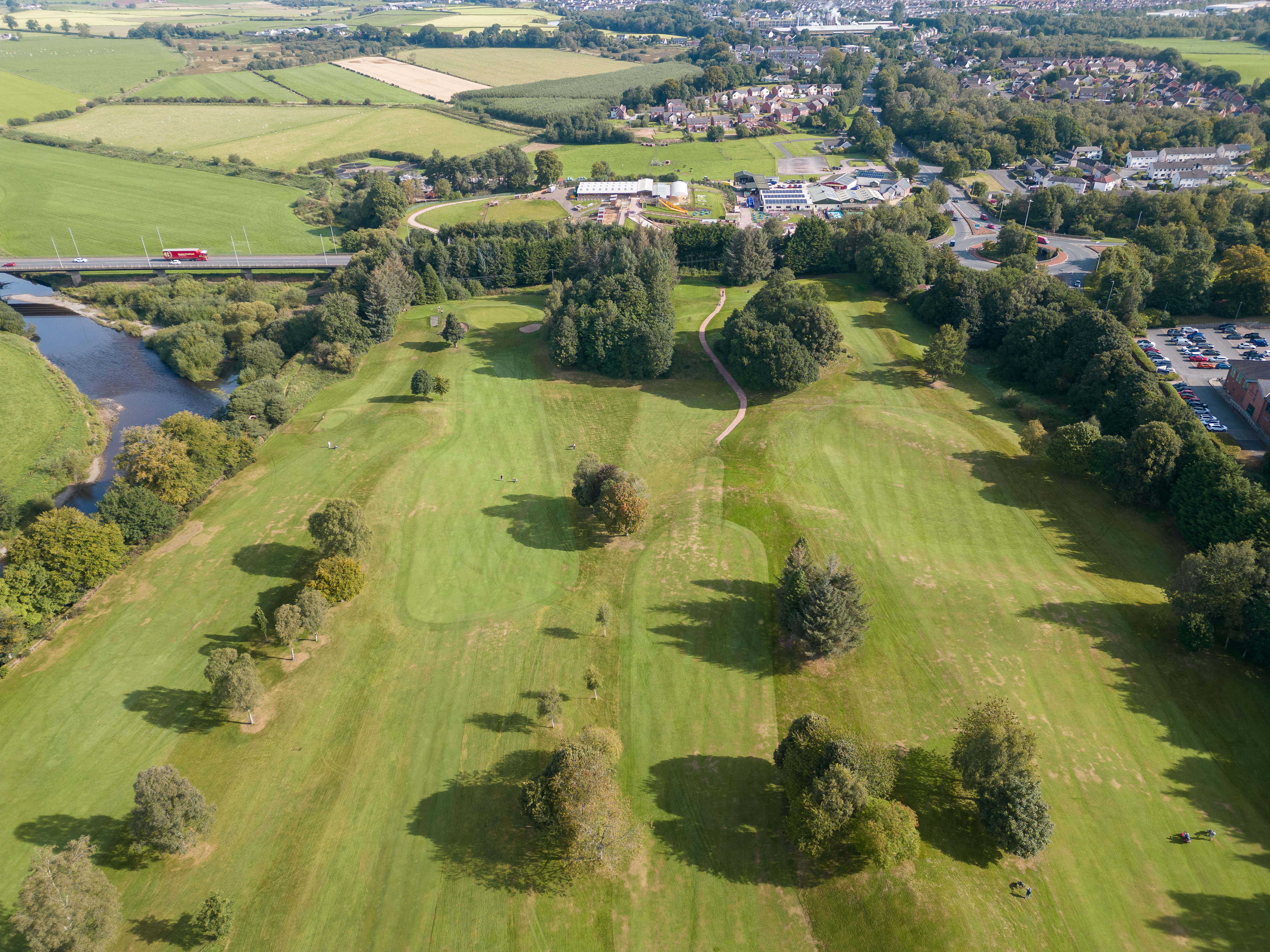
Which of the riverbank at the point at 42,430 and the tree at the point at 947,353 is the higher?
the tree at the point at 947,353

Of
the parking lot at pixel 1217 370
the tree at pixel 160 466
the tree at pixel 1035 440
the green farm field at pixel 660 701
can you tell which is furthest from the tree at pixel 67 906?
the parking lot at pixel 1217 370

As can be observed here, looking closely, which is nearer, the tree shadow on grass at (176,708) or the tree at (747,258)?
the tree shadow on grass at (176,708)

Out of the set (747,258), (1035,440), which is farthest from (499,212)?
(1035,440)

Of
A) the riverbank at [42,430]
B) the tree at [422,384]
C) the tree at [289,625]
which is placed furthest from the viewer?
Answer: the tree at [422,384]

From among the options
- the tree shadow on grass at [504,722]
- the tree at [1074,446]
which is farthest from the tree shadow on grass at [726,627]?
the tree at [1074,446]

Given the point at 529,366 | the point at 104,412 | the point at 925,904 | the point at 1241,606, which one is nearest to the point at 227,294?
the point at 104,412

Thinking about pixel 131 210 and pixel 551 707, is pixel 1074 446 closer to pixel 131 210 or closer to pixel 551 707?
pixel 551 707

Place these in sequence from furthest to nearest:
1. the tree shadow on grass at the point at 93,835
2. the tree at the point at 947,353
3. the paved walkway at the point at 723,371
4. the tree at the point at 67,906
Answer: the tree at the point at 947,353 < the paved walkway at the point at 723,371 < the tree shadow on grass at the point at 93,835 < the tree at the point at 67,906

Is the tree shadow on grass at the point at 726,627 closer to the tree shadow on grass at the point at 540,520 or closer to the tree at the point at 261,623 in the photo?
the tree shadow on grass at the point at 540,520

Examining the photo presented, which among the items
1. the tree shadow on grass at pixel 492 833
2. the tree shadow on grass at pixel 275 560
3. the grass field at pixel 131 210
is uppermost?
the grass field at pixel 131 210
